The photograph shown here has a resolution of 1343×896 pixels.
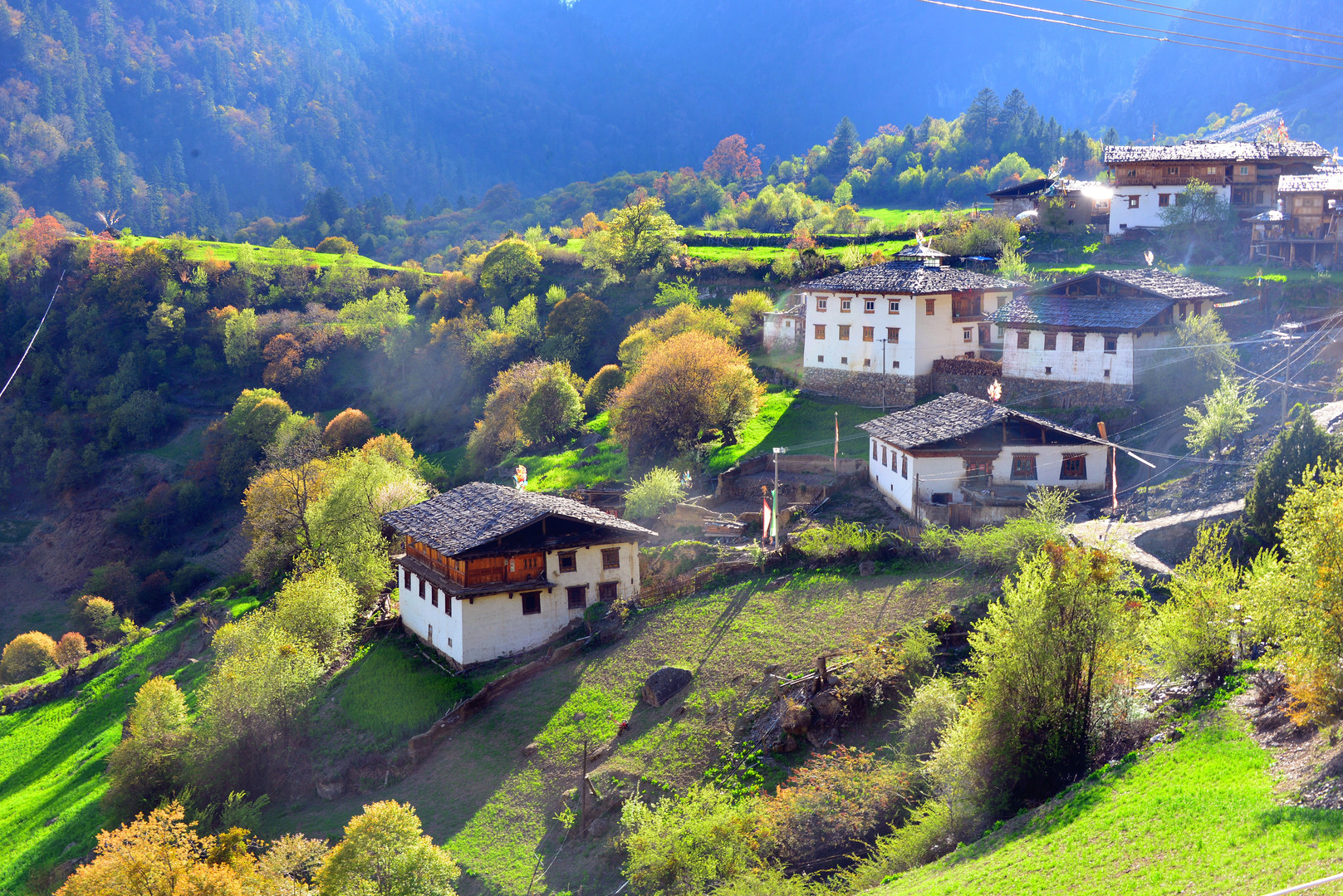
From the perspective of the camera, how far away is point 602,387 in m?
74.1

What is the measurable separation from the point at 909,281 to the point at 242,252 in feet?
306

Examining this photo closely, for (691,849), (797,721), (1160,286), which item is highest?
(1160,286)

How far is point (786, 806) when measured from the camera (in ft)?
87.5

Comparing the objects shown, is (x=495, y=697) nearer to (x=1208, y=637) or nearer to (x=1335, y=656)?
(x=1208, y=637)

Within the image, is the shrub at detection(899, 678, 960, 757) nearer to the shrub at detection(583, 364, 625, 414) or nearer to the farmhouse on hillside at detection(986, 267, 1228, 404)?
the farmhouse on hillside at detection(986, 267, 1228, 404)

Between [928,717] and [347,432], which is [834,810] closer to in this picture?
[928,717]

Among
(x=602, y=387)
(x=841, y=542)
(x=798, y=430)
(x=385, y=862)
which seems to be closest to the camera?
(x=385, y=862)

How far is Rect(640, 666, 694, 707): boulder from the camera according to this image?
3394cm

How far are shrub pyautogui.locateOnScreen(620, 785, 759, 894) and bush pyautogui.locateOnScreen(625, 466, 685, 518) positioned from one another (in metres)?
21.7

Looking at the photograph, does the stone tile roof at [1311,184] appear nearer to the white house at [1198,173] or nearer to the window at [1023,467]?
the white house at [1198,173]

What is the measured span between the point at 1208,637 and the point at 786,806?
39.0 ft

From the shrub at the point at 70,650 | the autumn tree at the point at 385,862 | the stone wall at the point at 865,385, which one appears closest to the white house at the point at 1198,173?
the stone wall at the point at 865,385

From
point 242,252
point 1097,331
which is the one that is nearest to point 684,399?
point 1097,331

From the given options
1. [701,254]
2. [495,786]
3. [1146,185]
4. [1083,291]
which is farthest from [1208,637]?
[701,254]
